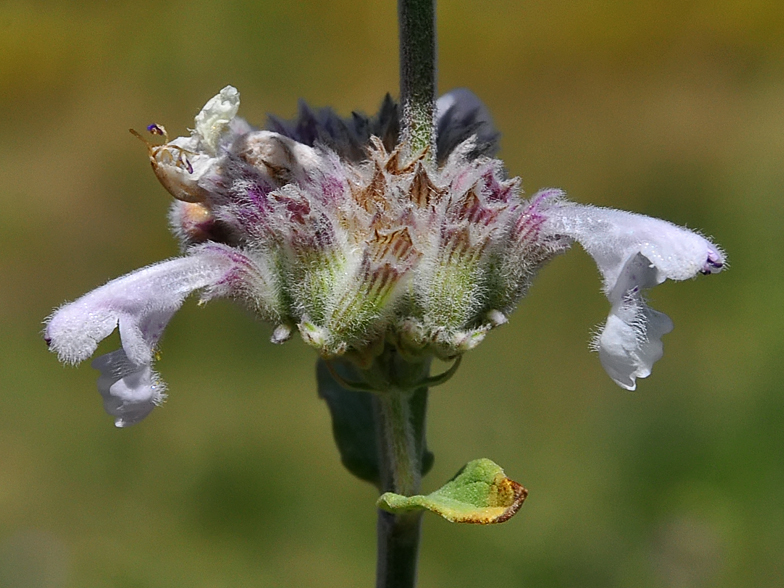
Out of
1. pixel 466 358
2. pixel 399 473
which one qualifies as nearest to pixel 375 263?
pixel 399 473

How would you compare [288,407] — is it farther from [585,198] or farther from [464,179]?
[464,179]

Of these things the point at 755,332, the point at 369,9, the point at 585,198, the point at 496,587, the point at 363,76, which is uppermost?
the point at 369,9

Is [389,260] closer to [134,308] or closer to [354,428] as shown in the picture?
[134,308]

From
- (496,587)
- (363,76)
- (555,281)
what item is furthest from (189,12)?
(496,587)

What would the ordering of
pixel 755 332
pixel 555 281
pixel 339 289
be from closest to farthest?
1. pixel 339 289
2. pixel 755 332
3. pixel 555 281

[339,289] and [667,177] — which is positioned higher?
[667,177]

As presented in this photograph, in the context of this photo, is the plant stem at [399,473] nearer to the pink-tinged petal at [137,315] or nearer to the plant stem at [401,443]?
the plant stem at [401,443]

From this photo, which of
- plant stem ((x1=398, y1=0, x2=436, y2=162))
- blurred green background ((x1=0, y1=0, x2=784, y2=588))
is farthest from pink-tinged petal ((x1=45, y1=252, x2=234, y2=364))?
blurred green background ((x1=0, y1=0, x2=784, y2=588))

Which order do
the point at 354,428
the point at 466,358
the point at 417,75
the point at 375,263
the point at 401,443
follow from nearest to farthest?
1. the point at 375,263
2. the point at 417,75
3. the point at 401,443
4. the point at 354,428
5. the point at 466,358
